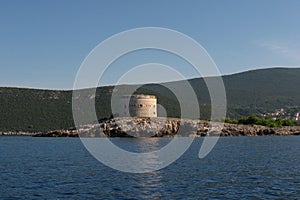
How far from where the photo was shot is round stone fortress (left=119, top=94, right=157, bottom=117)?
144m

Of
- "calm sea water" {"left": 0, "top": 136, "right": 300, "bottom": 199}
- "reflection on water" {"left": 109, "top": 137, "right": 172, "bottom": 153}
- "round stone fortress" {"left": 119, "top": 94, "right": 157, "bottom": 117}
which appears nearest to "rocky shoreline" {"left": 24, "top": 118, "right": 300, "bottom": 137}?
"round stone fortress" {"left": 119, "top": 94, "right": 157, "bottom": 117}

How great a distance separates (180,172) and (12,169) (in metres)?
20.1

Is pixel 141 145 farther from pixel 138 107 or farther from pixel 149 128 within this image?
pixel 138 107

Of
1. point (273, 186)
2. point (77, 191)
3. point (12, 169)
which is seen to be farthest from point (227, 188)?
point (12, 169)

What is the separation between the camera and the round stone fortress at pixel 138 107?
14425 centimetres

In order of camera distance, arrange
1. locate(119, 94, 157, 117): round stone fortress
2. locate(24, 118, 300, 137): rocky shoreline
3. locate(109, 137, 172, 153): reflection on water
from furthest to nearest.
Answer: locate(119, 94, 157, 117): round stone fortress < locate(24, 118, 300, 137): rocky shoreline < locate(109, 137, 172, 153): reflection on water

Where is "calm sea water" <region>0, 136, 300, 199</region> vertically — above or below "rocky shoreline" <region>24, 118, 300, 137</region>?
below

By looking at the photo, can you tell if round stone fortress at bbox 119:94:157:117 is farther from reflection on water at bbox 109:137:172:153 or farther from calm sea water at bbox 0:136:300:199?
calm sea water at bbox 0:136:300:199

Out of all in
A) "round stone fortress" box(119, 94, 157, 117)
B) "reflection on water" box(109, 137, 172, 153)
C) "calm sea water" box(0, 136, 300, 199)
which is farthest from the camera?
"round stone fortress" box(119, 94, 157, 117)

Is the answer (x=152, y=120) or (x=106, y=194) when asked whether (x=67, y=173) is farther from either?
(x=152, y=120)

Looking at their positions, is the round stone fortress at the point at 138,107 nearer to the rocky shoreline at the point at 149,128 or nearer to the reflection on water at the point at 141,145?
the rocky shoreline at the point at 149,128

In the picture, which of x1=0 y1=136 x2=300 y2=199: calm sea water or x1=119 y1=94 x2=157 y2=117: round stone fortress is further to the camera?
x1=119 y1=94 x2=157 y2=117: round stone fortress

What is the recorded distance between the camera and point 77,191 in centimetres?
3191

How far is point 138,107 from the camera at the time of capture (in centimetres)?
14450
